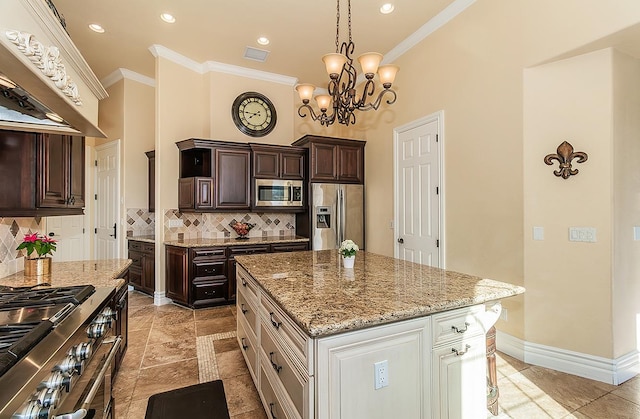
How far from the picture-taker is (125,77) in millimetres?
4926

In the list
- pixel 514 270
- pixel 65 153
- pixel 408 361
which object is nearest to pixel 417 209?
pixel 514 270

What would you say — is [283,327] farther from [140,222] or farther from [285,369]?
[140,222]

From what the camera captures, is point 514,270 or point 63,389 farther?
point 514,270

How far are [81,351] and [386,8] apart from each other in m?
3.88

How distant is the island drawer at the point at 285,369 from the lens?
4.26ft

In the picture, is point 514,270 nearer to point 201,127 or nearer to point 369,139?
point 369,139

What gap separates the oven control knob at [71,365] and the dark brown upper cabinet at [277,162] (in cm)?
352

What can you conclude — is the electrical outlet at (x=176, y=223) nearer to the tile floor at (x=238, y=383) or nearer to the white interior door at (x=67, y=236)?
the tile floor at (x=238, y=383)

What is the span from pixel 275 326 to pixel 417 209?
2756 millimetres

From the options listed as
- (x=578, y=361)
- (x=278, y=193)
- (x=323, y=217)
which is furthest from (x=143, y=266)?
(x=578, y=361)

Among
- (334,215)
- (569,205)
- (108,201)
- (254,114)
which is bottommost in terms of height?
(334,215)

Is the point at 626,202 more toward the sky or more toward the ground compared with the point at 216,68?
more toward the ground

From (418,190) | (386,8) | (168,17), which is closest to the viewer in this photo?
(386,8)

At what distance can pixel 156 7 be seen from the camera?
3.34m
